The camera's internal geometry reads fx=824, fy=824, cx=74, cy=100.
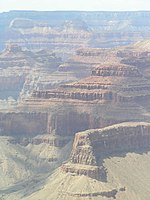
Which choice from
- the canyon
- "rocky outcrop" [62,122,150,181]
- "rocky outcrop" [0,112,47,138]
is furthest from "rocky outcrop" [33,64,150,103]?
"rocky outcrop" [62,122,150,181]

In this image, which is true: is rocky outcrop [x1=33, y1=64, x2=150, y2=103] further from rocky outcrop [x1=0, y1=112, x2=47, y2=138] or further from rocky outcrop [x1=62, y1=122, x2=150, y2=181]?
rocky outcrop [x1=62, y1=122, x2=150, y2=181]

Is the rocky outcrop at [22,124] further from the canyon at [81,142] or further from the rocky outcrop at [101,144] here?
the rocky outcrop at [101,144]

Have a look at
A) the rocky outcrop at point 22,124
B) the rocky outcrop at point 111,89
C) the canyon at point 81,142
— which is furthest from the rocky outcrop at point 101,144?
the rocky outcrop at point 22,124

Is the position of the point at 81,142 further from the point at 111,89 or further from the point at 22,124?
the point at 111,89

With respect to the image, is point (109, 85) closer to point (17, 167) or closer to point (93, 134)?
point (17, 167)

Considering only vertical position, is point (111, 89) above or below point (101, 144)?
above

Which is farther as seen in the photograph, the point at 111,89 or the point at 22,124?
the point at 111,89

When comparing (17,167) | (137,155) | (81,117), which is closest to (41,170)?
(17,167)

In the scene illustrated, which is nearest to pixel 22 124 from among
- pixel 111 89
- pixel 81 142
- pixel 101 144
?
pixel 111 89
